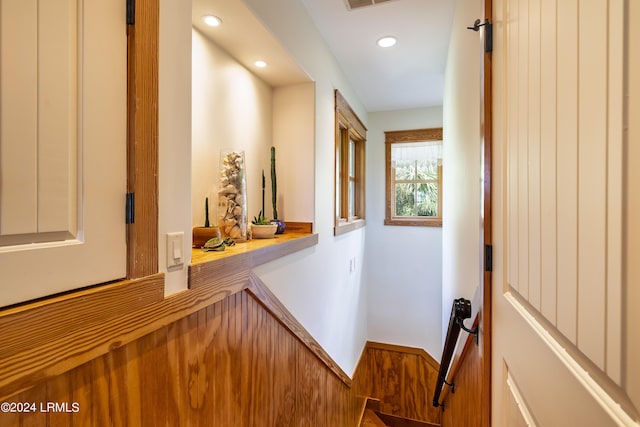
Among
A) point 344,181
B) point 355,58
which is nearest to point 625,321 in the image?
point 355,58

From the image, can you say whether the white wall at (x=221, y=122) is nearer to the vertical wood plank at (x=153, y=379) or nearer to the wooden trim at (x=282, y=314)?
the wooden trim at (x=282, y=314)

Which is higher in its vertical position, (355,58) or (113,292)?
(355,58)

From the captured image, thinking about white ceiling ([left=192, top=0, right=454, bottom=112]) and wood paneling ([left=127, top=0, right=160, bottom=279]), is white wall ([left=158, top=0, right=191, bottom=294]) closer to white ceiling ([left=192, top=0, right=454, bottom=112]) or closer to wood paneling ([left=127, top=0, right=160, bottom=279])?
wood paneling ([left=127, top=0, right=160, bottom=279])

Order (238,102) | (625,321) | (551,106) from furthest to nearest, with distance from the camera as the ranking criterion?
(238,102) → (551,106) → (625,321)

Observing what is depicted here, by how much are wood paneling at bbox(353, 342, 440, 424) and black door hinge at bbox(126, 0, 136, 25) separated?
11.6 ft

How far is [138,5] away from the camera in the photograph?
76cm

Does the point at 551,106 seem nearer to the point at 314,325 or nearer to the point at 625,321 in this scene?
the point at 625,321

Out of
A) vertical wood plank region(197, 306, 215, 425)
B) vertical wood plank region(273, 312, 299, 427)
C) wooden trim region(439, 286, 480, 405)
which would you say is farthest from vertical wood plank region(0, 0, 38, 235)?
wooden trim region(439, 286, 480, 405)

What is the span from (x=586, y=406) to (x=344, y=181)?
9.73 feet

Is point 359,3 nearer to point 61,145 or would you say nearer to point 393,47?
point 393,47

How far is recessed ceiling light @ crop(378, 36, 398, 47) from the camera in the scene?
2.26 meters

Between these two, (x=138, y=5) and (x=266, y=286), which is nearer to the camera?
(x=138, y=5)

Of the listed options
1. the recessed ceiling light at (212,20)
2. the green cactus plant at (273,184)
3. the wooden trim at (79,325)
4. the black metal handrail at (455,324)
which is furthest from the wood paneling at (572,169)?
the green cactus plant at (273,184)

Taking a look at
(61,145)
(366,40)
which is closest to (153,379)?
(61,145)
